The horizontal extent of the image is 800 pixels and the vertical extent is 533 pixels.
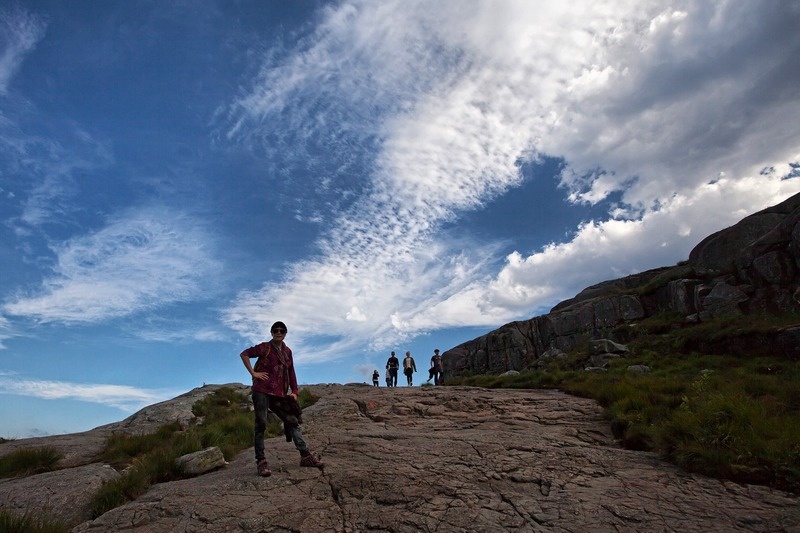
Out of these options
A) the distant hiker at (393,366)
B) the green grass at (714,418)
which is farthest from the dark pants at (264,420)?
the distant hiker at (393,366)

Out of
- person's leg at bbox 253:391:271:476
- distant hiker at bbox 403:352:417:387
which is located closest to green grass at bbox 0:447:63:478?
person's leg at bbox 253:391:271:476

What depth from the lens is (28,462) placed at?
381 inches

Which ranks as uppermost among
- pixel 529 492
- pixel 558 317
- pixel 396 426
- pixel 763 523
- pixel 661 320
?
pixel 558 317

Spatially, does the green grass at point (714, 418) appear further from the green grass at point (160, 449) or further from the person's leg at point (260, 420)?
the green grass at point (160, 449)

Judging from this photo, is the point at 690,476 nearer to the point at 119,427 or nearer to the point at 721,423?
the point at 721,423

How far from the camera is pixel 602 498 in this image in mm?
5609

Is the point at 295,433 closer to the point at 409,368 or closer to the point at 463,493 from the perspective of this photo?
the point at 463,493

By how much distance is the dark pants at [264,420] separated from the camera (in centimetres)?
720

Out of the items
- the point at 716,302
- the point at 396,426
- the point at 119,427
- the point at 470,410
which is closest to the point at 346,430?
the point at 396,426

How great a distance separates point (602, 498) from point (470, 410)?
24.3ft

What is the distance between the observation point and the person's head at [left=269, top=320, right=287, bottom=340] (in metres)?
7.74

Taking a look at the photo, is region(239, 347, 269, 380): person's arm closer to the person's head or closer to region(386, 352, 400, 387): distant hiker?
the person's head

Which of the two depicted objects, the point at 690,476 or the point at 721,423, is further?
the point at 721,423

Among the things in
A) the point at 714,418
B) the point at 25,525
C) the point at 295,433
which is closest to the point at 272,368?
the point at 295,433
